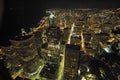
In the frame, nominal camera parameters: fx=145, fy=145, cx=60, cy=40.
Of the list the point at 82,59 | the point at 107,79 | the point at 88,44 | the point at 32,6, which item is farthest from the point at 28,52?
the point at 32,6

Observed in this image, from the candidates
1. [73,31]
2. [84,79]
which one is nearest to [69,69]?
[84,79]

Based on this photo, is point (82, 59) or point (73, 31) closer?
point (82, 59)

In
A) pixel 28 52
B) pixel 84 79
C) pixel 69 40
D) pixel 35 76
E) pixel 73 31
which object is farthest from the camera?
pixel 73 31

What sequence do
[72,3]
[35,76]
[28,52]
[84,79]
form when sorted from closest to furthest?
[72,3]
[84,79]
[35,76]
[28,52]

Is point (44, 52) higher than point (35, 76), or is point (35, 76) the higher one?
point (44, 52)

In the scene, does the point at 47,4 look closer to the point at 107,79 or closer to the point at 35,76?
the point at 107,79

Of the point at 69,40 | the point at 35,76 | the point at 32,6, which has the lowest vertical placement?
the point at 35,76

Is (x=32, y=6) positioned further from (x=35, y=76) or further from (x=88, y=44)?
(x=88, y=44)

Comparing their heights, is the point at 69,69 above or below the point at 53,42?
below

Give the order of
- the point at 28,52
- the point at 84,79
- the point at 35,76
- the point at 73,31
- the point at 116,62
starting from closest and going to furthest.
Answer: the point at 116,62
the point at 84,79
the point at 35,76
the point at 28,52
the point at 73,31
